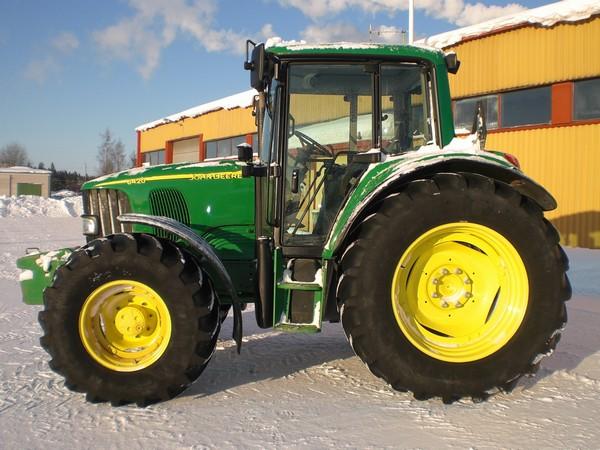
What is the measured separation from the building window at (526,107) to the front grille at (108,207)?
10.00 metres

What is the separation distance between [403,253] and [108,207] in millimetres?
2211

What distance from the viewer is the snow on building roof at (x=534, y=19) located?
33.6 ft

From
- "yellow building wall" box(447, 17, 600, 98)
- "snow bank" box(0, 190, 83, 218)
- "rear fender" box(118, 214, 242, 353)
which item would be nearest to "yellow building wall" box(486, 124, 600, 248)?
"yellow building wall" box(447, 17, 600, 98)

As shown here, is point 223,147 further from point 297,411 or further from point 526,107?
point 297,411

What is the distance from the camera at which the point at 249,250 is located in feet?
12.1

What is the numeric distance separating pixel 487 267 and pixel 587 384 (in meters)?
1.02

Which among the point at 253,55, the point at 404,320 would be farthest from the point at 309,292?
the point at 253,55

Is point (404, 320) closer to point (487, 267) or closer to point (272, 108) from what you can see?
point (487, 267)

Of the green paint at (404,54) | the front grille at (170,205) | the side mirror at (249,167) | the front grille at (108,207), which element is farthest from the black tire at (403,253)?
the front grille at (108,207)

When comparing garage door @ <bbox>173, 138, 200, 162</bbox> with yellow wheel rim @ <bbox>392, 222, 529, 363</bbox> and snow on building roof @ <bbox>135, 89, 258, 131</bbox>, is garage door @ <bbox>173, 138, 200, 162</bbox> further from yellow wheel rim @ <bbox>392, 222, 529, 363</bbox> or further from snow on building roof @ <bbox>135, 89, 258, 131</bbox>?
yellow wheel rim @ <bbox>392, 222, 529, 363</bbox>

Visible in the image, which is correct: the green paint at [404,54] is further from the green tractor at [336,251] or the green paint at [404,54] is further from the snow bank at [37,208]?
the snow bank at [37,208]

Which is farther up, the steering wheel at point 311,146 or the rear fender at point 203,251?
the steering wheel at point 311,146

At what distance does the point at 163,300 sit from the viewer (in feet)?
9.83

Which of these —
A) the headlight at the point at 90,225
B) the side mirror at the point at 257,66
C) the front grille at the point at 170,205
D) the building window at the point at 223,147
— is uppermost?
the building window at the point at 223,147
